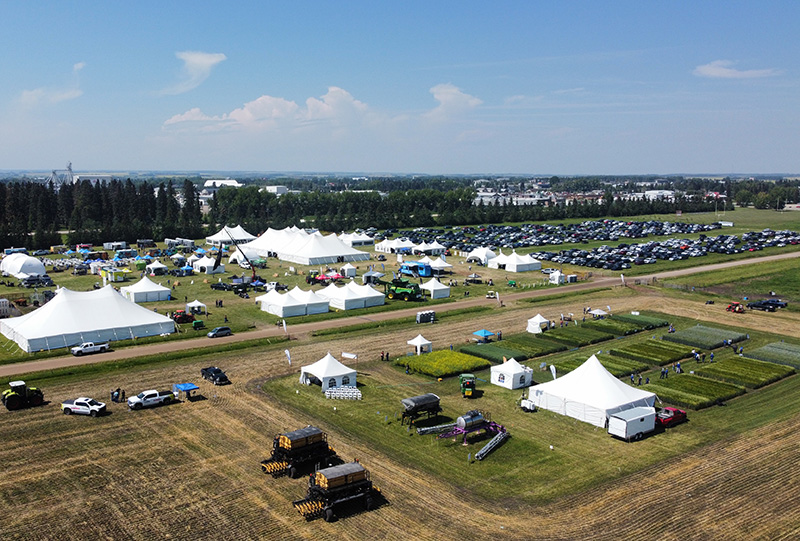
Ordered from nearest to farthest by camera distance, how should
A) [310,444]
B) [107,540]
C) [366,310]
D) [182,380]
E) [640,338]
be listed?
[107,540], [310,444], [182,380], [640,338], [366,310]

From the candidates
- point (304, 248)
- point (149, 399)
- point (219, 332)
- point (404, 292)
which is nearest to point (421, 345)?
point (219, 332)

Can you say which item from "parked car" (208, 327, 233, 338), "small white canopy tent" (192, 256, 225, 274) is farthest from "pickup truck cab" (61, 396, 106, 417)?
"small white canopy tent" (192, 256, 225, 274)

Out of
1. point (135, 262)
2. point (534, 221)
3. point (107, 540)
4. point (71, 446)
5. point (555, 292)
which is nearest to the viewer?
point (107, 540)

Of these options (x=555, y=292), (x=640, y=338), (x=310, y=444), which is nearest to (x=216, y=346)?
(x=310, y=444)

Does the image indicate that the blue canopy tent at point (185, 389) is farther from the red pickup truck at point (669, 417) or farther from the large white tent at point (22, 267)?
the large white tent at point (22, 267)

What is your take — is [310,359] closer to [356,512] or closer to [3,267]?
[356,512]

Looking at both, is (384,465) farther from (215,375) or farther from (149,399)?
(215,375)
